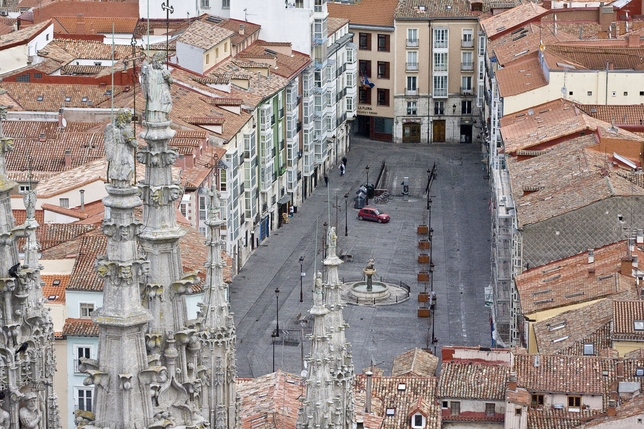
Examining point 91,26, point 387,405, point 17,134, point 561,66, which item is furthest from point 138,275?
point 91,26

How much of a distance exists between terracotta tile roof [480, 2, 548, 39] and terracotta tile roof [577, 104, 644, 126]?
103 feet

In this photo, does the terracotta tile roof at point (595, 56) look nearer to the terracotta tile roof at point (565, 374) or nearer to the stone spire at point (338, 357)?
the terracotta tile roof at point (565, 374)

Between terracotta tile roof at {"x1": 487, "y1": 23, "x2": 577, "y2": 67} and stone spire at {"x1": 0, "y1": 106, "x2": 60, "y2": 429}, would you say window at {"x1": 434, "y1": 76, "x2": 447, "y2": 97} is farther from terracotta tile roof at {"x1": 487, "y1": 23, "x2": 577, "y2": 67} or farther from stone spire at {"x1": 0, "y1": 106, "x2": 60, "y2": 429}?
stone spire at {"x1": 0, "y1": 106, "x2": 60, "y2": 429}

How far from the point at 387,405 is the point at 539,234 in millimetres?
23596

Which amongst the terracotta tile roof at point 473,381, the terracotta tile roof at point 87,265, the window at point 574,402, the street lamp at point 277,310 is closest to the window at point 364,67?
the street lamp at point 277,310

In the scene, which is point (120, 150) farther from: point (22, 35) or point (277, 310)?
point (22, 35)

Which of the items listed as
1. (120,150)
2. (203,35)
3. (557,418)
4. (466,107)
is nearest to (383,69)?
(466,107)

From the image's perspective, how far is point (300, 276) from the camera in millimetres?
132625

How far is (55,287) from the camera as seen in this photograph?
93.5m

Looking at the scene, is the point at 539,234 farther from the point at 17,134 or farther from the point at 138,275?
the point at 138,275

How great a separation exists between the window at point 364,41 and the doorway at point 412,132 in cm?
813

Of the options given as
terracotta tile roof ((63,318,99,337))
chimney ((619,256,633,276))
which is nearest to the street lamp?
chimney ((619,256,633,276))

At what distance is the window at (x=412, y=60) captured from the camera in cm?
18888

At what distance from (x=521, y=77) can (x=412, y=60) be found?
149 feet
